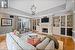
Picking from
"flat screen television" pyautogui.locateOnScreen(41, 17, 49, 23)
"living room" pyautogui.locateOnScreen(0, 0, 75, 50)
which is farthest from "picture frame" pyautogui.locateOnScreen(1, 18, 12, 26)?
"flat screen television" pyautogui.locateOnScreen(41, 17, 49, 23)

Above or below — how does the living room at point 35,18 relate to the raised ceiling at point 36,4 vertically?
below

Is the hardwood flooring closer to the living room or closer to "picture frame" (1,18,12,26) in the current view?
the living room

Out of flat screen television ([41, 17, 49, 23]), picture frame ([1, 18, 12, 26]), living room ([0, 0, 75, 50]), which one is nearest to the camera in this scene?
living room ([0, 0, 75, 50])

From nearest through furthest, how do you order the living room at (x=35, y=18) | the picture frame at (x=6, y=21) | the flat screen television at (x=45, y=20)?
the living room at (x=35, y=18)
the picture frame at (x=6, y=21)
the flat screen television at (x=45, y=20)

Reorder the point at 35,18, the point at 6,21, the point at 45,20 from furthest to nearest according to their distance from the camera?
the point at 45,20, the point at 35,18, the point at 6,21

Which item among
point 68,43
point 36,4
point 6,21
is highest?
point 36,4

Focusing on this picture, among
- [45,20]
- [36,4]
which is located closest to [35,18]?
[45,20]

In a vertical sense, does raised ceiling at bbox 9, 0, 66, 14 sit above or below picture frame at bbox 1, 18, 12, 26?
above

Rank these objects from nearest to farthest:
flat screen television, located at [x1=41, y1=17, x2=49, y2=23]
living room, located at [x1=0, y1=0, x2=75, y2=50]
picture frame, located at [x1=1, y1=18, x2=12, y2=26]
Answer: living room, located at [x1=0, y1=0, x2=75, y2=50] < picture frame, located at [x1=1, y1=18, x2=12, y2=26] < flat screen television, located at [x1=41, y1=17, x2=49, y2=23]

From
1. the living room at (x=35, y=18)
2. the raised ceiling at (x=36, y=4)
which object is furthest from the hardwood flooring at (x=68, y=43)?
the raised ceiling at (x=36, y=4)

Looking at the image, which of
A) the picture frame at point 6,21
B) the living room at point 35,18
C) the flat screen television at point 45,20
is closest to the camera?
the living room at point 35,18

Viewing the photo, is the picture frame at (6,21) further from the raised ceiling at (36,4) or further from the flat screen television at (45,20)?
the flat screen television at (45,20)

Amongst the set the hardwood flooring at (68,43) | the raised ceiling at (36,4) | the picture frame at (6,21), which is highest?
the raised ceiling at (36,4)

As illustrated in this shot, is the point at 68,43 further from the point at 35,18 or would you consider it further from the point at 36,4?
the point at 36,4
